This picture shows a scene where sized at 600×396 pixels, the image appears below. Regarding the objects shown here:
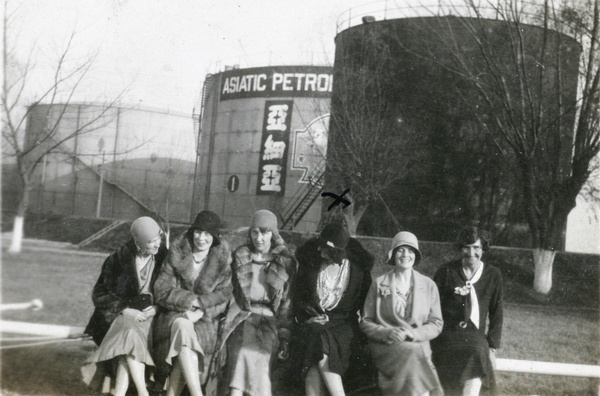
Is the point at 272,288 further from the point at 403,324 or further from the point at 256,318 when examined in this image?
the point at 403,324

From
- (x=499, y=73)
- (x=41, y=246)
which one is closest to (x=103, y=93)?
(x=41, y=246)

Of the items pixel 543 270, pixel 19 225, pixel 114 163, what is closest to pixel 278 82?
pixel 114 163

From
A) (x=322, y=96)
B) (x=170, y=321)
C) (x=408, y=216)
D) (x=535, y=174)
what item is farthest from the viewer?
(x=322, y=96)

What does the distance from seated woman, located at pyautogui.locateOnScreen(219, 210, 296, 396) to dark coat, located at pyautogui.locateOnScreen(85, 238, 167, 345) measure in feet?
2.06

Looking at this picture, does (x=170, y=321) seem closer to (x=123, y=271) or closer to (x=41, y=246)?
(x=123, y=271)

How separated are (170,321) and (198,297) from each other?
0.77 ft

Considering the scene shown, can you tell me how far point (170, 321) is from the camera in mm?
3564

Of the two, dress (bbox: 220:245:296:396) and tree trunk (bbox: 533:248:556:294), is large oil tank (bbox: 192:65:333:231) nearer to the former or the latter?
tree trunk (bbox: 533:248:556:294)

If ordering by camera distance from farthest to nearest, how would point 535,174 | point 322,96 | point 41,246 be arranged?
point 322,96 < point 535,174 < point 41,246

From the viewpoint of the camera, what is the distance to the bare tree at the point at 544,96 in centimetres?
614

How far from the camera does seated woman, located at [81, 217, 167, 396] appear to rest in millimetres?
3537

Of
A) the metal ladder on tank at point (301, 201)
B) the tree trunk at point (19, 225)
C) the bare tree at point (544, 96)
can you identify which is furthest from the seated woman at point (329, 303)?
the metal ladder on tank at point (301, 201)

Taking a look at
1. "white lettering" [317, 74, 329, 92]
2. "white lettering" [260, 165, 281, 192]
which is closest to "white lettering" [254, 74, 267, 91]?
"white lettering" [317, 74, 329, 92]

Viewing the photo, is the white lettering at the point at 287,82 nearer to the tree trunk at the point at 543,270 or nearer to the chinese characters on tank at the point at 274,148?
the chinese characters on tank at the point at 274,148
